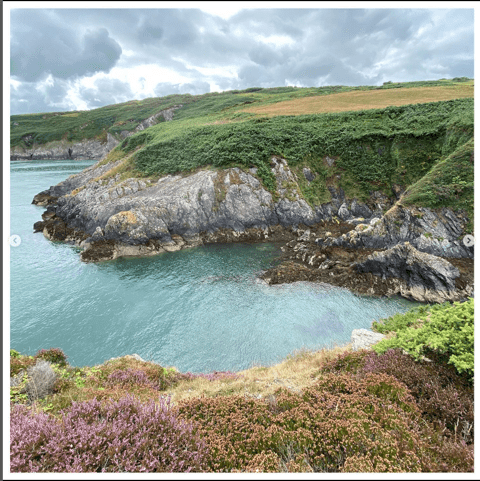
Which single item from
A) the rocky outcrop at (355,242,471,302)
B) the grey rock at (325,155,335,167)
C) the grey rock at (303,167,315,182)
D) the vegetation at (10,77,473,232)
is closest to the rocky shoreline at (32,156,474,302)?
the rocky outcrop at (355,242,471,302)

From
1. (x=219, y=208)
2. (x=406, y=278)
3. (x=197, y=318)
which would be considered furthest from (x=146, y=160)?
(x=406, y=278)

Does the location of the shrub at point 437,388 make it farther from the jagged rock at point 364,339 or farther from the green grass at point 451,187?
the green grass at point 451,187

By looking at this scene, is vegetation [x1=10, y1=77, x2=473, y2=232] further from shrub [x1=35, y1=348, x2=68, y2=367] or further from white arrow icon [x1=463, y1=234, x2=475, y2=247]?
shrub [x1=35, y1=348, x2=68, y2=367]

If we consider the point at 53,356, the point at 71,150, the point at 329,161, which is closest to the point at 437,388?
the point at 53,356

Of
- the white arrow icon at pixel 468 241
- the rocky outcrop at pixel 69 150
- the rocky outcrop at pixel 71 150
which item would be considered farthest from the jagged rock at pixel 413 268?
the rocky outcrop at pixel 71 150

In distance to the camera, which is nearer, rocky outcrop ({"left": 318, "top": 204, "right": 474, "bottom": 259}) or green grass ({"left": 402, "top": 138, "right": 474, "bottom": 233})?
rocky outcrop ({"left": 318, "top": 204, "right": 474, "bottom": 259})

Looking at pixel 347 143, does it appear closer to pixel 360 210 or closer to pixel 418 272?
pixel 360 210

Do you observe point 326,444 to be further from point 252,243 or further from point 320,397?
point 252,243
